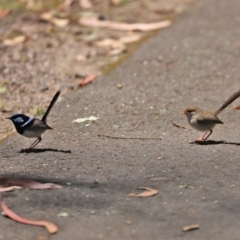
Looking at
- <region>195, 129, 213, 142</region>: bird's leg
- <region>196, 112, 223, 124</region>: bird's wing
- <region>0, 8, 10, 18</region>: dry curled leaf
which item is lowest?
<region>195, 129, 213, 142</region>: bird's leg

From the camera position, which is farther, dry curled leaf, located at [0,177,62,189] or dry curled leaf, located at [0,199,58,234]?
dry curled leaf, located at [0,177,62,189]

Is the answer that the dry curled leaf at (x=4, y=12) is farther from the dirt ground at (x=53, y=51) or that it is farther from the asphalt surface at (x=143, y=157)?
the asphalt surface at (x=143, y=157)

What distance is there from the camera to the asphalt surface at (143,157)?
5.06 meters

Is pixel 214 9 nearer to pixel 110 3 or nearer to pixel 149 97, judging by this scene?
pixel 110 3

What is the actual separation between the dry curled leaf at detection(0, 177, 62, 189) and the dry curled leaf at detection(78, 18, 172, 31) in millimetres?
5937

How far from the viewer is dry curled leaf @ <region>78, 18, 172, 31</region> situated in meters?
11.3

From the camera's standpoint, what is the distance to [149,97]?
8.51 metres

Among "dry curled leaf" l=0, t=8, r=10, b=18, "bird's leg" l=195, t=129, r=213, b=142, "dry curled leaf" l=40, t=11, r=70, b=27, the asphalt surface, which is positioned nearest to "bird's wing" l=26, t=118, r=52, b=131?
the asphalt surface

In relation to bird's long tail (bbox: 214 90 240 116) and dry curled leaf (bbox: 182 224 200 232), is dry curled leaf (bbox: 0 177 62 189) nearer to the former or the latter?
→ dry curled leaf (bbox: 182 224 200 232)

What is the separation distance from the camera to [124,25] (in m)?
11.4

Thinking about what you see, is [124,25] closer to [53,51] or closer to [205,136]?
[53,51]

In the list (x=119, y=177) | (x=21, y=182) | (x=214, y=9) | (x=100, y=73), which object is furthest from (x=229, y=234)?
(x=214, y=9)

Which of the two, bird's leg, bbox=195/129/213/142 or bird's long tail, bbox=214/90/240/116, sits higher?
bird's long tail, bbox=214/90/240/116

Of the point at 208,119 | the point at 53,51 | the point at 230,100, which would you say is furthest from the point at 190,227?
the point at 53,51
